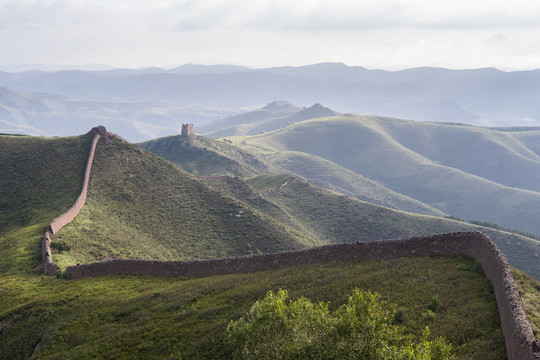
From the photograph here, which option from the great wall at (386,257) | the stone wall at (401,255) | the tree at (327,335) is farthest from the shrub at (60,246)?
the tree at (327,335)

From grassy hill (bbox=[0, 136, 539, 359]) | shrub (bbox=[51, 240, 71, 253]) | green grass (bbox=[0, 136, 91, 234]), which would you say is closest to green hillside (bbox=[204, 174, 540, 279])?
green grass (bbox=[0, 136, 91, 234])

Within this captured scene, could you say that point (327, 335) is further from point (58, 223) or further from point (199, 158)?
point (199, 158)

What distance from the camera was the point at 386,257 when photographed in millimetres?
32531

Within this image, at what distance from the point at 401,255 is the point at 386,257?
1160 millimetres

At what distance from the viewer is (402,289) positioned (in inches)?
1001

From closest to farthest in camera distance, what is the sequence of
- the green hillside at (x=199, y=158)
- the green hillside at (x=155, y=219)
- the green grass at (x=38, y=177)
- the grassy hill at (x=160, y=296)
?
the grassy hill at (x=160, y=296) < the green hillside at (x=155, y=219) < the green grass at (x=38, y=177) < the green hillside at (x=199, y=158)

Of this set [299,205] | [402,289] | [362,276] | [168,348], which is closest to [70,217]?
[168,348]

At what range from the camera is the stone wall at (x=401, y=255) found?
16.6m

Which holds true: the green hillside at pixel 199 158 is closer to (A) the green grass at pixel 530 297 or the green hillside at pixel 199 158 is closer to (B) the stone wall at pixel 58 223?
(B) the stone wall at pixel 58 223

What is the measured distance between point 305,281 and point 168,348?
11.1 meters

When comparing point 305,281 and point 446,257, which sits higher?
point 446,257

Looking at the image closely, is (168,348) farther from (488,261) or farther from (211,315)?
(488,261)

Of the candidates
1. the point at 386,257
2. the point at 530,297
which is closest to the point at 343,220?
the point at 386,257

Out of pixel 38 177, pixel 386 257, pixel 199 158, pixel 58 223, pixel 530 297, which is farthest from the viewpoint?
pixel 199 158
